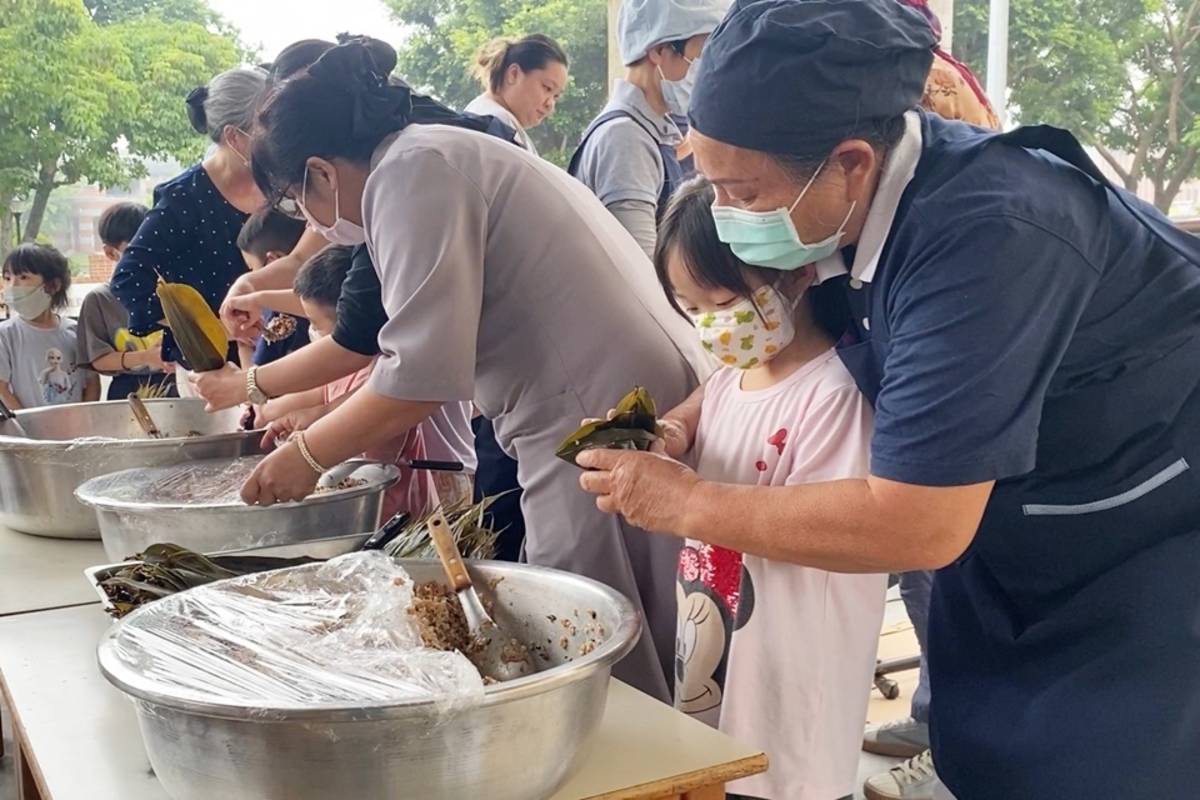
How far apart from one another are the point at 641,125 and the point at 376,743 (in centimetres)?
190

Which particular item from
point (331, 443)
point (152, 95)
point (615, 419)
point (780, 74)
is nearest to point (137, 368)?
point (152, 95)

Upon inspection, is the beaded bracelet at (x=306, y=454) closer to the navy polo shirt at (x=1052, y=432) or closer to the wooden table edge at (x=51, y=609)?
the wooden table edge at (x=51, y=609)

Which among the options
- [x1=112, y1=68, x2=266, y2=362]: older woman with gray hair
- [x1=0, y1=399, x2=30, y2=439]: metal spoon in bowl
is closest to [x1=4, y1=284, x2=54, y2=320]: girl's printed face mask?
[x1=112, y1=68, x2=266, y2=362]: older woman with gray hair

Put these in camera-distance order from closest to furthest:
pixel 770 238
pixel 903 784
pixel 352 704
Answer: pixel 352 704, pixel 770 238, pixel 903 784

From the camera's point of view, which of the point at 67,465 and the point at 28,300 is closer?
the point at 67,465

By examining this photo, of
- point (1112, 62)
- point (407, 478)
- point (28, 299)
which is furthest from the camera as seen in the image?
point (1112, 62)

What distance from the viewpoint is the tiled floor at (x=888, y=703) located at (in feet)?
7.76

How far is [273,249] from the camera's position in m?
2.38

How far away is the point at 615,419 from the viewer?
1172 mm

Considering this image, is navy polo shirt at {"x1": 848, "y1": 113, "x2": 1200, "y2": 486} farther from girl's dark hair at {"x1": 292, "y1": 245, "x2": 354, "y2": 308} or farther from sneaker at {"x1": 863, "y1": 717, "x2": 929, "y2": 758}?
sneaker at {"x1": 863, "y1": 717, "x2": 929, "y2": 758}

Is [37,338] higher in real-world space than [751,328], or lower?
lower

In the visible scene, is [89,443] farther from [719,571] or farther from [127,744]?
[719,571]

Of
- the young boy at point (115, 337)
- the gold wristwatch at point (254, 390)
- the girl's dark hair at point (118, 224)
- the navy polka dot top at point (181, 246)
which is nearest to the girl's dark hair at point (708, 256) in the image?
the gold wristwatch at point (254, 390)

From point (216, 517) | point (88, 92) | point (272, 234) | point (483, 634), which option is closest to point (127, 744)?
point (483, 634)
